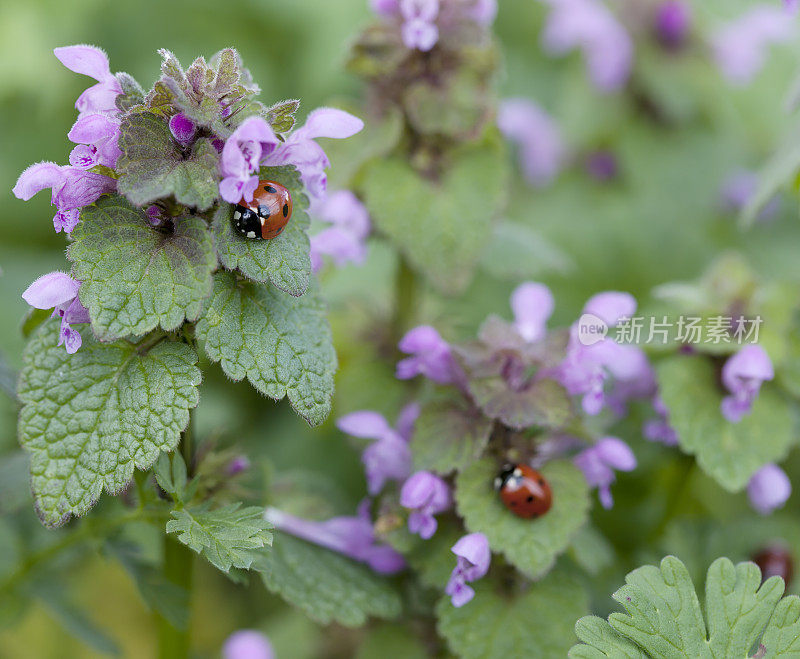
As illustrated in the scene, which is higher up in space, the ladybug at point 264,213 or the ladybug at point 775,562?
the ladybug at point 264,213

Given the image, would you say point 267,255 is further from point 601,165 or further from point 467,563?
point 601,165

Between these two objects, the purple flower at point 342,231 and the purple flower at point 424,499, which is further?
the purple flower at point 342,231

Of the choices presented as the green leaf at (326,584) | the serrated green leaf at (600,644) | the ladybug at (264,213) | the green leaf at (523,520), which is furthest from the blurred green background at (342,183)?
the ladybug at (264,213)

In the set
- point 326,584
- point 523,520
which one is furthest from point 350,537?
point 523,520

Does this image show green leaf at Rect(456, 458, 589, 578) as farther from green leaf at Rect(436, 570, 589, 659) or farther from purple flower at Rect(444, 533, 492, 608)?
green leaf at Rect(436, 570, 589, 659)

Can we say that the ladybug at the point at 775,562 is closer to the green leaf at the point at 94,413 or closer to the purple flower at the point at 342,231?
the purple flower at the point at 342,231

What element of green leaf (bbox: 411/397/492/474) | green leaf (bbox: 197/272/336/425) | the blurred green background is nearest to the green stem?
the blurred green background
